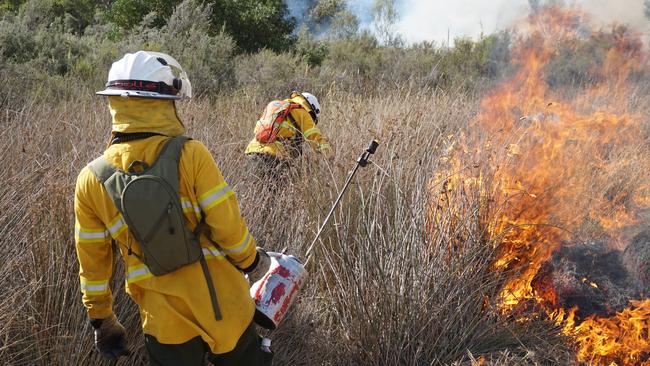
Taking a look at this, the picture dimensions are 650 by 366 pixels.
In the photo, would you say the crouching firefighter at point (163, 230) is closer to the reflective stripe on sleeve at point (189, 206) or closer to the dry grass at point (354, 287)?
the reflective stripe on sleeve at point (189, 206)

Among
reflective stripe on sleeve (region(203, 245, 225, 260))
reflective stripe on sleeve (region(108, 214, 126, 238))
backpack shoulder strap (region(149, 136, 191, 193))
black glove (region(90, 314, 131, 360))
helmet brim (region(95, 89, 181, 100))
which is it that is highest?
helmet brim (region(95, 89, 181, 100))

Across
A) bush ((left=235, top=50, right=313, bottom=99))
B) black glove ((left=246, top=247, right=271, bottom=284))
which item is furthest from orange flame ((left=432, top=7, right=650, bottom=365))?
bush ((left=235, top=50, right=313, bottom=99))

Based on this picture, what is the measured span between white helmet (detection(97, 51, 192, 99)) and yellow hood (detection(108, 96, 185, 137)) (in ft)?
0.12

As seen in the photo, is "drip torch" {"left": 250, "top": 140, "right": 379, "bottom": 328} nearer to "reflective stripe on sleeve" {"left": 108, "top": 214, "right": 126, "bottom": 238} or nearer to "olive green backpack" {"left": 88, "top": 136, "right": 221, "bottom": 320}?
"olive green backpack" {"left": 88, "top": 136, "right": 221, "bottom": 320}

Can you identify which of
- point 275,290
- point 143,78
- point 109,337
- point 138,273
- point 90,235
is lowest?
point 109,337

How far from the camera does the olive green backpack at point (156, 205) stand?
5.65ft

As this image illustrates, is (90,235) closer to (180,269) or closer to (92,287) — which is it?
(92,287)

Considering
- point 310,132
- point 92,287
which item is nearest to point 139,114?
point 92,287

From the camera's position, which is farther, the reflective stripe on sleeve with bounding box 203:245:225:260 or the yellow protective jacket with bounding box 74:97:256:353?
the reflective stripe on sleeve with bounding box 203:245:225:260

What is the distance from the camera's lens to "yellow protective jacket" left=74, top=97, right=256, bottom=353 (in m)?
1.85

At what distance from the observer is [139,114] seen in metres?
1.84

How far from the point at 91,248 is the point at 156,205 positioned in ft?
1.45

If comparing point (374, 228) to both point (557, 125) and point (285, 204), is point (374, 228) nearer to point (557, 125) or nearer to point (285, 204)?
point (285, 204)

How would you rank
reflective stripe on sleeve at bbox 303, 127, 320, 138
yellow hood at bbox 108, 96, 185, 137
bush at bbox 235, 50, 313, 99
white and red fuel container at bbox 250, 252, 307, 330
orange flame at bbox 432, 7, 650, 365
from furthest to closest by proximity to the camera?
1. bush at bbox 235, 50, 313, 99
2. reflective stripe on sleeve at bbox 303, 127, 320, 138
3. orange flame at bbox 432, 7, 650, 365
4. white and red fuel container at bbox 250, 252, 307, 330
5. yellow hood at bbox 108, 96, 185, 137
